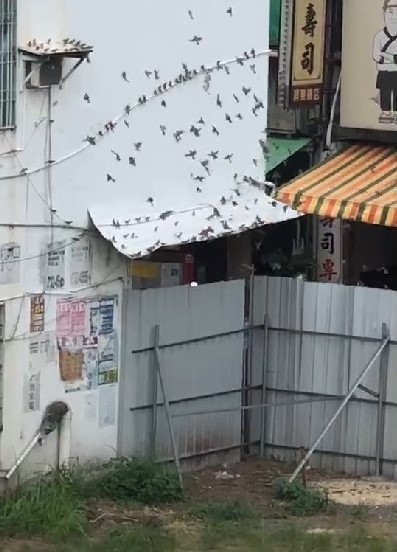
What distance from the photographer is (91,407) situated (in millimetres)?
12148

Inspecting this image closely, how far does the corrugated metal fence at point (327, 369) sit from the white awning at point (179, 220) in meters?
0.79

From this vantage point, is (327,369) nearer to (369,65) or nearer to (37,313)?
(37,313)

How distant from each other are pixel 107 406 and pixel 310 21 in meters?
6.75

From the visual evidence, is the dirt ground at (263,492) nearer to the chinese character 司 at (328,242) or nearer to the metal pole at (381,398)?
the metal pole at (381,398)

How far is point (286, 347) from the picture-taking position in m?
13.6

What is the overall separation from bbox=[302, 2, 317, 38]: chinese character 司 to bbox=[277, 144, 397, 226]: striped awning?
1609mm

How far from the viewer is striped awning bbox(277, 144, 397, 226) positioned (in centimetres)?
1515

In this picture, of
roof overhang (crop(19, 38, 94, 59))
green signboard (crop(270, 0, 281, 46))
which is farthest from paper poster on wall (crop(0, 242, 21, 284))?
green signboard (crop(270, 0, 281, 46))

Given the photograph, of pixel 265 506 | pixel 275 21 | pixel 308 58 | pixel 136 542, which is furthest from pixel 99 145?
pixel 275 21

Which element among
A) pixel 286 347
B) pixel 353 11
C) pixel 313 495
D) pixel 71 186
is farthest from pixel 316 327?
pixel 353 11

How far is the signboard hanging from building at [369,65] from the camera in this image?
15.9 meters

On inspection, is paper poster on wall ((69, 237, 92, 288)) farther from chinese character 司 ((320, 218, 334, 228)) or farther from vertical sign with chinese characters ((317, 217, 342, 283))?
chinese character 司 ((320, 218, 334, 228))

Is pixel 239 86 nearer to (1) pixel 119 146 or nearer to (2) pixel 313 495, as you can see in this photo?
(1) pixel 119 146

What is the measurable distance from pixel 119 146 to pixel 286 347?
291cm
